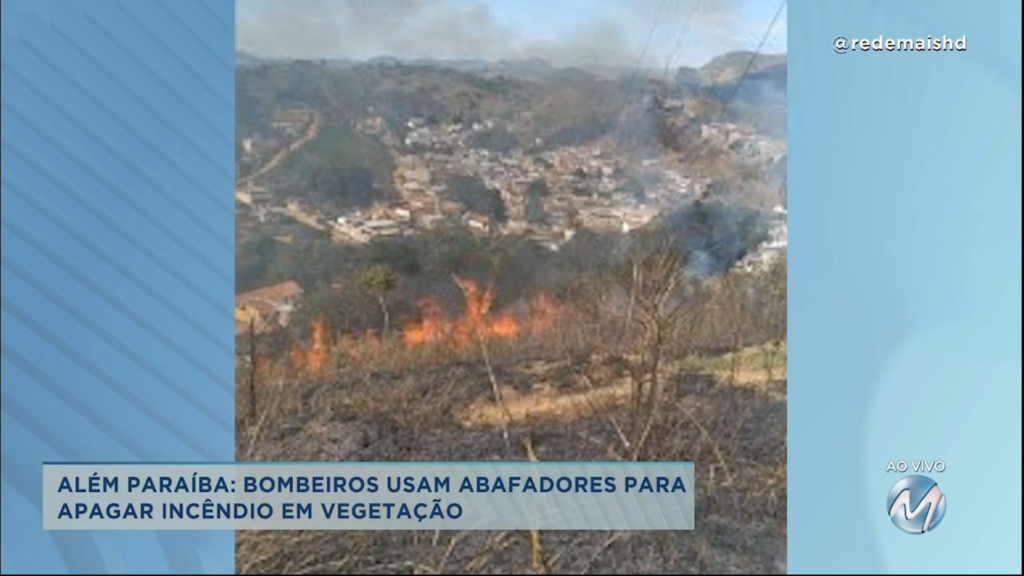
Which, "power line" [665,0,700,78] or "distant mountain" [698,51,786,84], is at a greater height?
"power line" [665,0,700,78]

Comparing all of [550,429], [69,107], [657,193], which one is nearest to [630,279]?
[657,193]

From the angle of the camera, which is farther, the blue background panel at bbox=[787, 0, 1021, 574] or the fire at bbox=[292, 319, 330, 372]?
the fire at bbox=[292, 319, 330, 372]

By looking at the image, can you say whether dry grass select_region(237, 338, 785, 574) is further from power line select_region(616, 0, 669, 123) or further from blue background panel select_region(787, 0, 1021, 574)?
power line select_region(616, 0, 669, 123)

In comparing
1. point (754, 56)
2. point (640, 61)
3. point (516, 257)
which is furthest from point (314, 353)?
point (754, 56)

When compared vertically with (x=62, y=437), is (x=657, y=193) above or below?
above

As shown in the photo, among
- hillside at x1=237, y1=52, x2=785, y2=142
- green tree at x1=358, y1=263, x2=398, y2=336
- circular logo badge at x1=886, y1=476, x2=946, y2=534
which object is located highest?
hillside at x1=237, y1=52, x2=785, y2=142

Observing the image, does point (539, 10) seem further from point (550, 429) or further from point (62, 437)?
point (62, 437)
